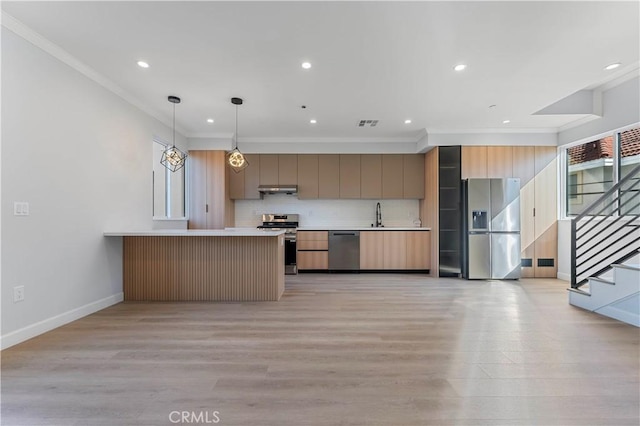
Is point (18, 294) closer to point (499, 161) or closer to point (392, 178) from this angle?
point (392, 178)

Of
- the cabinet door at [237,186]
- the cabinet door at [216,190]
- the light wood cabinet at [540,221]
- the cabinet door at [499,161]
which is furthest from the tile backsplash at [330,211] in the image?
the light wood cabinet at [540,221]

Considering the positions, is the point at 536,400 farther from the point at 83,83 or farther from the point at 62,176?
the point at 83,83

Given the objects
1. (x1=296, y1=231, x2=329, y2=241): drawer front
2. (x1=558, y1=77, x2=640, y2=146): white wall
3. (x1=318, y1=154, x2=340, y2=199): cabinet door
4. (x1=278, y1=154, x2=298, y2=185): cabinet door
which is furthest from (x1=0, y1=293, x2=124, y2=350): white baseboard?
(x1=558, y1=77, x2=640, y2=146): white wall

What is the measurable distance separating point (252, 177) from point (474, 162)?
4304mm

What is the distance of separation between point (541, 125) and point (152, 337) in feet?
21.4

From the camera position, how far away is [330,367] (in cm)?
212

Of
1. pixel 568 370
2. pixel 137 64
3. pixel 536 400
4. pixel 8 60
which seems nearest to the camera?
pixel 536 400

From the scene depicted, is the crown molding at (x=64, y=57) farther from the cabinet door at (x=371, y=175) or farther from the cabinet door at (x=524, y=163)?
the cabinet door at (x=524, y=163)

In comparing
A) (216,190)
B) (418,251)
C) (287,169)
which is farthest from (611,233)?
(216,190)

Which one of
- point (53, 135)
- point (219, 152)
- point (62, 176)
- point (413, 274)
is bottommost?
point (413, 274)

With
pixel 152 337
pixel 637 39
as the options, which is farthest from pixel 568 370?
pixel 152 337

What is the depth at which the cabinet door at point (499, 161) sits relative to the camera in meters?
5.53

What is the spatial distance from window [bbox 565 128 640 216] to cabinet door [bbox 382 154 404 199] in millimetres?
2924

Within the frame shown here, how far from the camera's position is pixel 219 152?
579 cm
